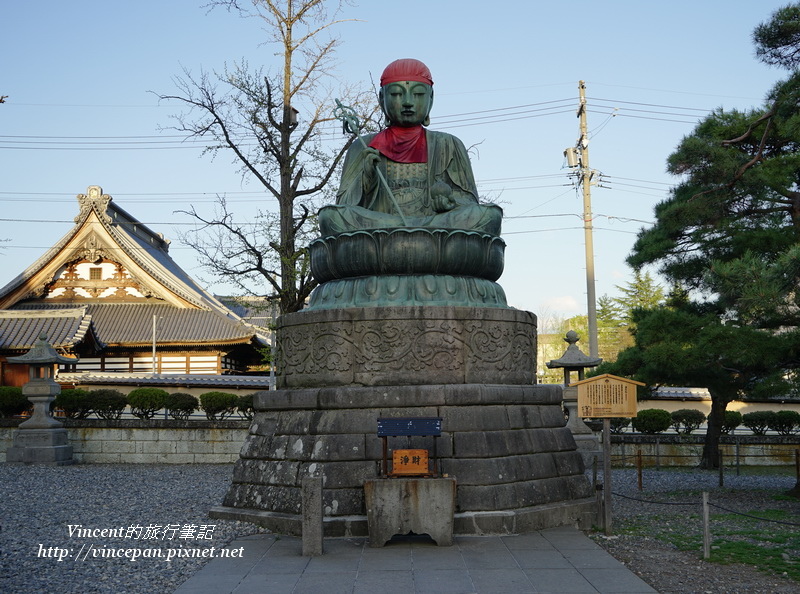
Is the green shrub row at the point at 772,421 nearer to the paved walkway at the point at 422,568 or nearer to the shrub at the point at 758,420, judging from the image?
the shrub at the point at 758,420

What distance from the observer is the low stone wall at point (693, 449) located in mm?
18609

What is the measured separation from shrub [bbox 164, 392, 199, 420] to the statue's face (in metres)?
11.5

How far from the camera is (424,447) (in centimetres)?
752

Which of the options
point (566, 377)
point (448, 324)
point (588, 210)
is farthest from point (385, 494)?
point (588, 210)

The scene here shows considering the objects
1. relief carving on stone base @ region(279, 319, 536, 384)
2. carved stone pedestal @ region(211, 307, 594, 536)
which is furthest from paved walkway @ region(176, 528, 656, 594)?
relief carving on stone base @ region(279, 319, 536, 384)

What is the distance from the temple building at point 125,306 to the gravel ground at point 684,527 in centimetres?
1625

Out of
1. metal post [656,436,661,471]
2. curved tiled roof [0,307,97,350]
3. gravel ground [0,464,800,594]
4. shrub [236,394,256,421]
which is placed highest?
curved tiled roof [0,307,97,350]

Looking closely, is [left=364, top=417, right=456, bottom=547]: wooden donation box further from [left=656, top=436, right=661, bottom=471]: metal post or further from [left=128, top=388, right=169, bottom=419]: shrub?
[left=128, top=388, right=169, bottom=419]: shrub

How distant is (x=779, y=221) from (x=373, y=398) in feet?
25.3

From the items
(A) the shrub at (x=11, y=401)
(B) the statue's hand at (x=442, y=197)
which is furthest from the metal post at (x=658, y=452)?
(A) the shrub at (x=11, y=401)

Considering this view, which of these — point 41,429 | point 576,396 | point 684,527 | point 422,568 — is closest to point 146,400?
point 41,429

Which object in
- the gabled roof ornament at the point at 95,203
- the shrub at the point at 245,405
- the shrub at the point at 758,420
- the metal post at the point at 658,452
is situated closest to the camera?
the metal post at the point at 658,452

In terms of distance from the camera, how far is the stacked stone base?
734 cm

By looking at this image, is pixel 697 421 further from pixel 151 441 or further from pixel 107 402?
pixel 107 402
